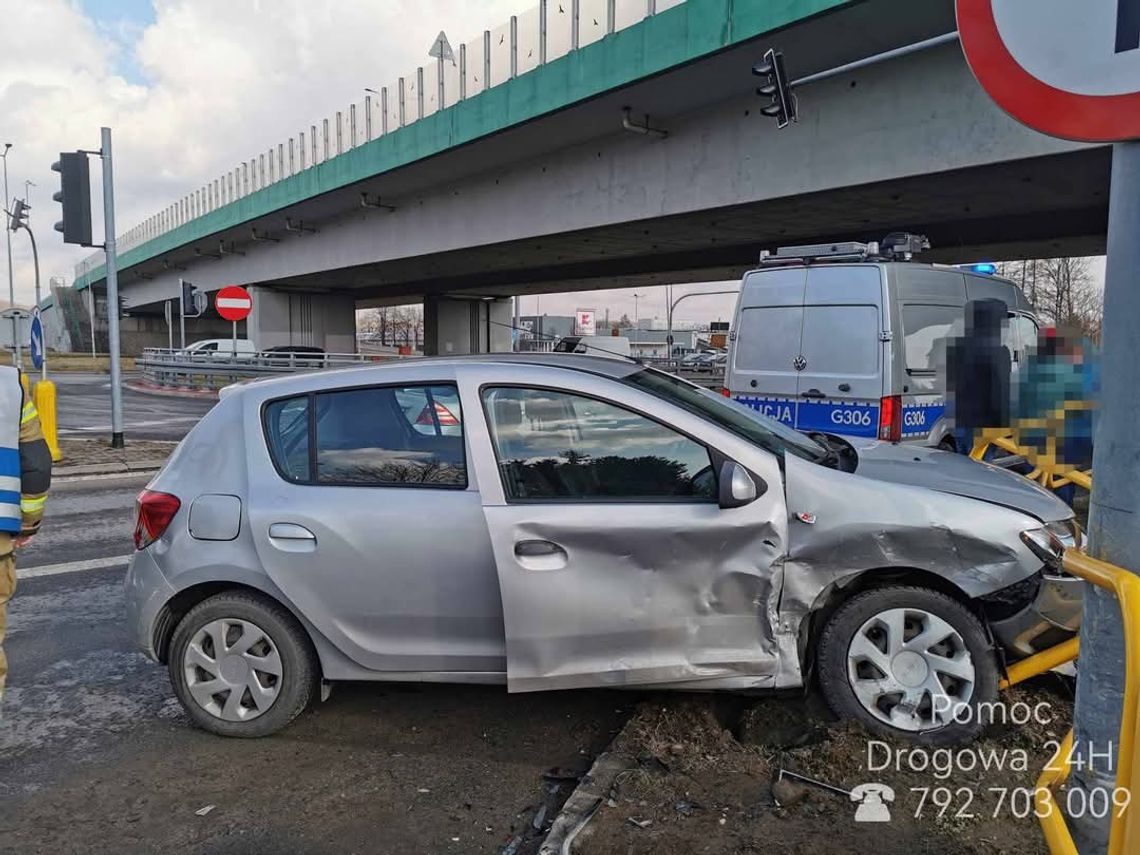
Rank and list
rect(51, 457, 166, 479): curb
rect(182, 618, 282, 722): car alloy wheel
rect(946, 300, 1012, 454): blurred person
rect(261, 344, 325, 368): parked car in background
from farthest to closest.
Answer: rect(261, 344, 325, 368): parked car in background, rect(51, 457, 166, 479): curb, rect(946, 300, 1012, 454): blurred person, rect(182, 618, 282, 722): car alloy wheel

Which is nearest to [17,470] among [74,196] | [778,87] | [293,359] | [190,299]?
[778,87]

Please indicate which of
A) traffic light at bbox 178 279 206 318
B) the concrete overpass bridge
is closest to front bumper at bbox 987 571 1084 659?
the concrete overpass bridge

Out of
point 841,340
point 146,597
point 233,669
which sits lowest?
point 233,669

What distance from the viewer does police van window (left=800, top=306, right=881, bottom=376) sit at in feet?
22.5

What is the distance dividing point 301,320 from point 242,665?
116 ft

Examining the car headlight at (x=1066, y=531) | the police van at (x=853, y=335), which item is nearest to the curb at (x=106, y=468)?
the police van at (x=853, y=335)

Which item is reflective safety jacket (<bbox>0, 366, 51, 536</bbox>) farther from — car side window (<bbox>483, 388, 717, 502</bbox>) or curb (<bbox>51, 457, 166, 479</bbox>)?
curb (<bbox>51, 457, 166, 479</bbox>)

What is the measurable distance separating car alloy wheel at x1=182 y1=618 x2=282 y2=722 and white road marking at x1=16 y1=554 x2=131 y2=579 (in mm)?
3049

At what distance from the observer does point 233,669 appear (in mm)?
3742

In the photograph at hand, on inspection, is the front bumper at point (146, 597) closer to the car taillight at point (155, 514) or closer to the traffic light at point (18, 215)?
the car taillight at point (155, 514)

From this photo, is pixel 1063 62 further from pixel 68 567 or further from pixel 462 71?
pixel 462 71

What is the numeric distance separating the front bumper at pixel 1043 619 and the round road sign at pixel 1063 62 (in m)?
2.04

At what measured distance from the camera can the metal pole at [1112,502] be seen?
5.57 ft

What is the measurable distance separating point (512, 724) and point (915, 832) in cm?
183
